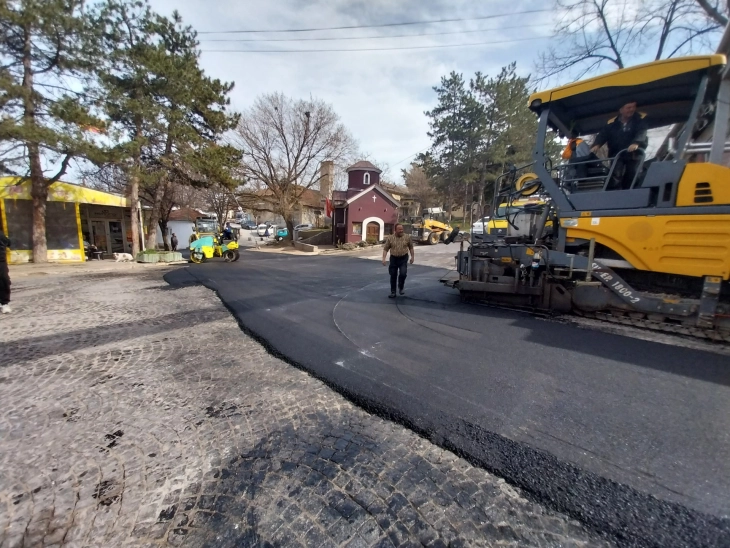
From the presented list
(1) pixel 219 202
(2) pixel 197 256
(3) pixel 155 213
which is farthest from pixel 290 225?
(2) pixel 197 256

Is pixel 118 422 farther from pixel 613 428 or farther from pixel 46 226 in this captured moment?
pixel 46 226

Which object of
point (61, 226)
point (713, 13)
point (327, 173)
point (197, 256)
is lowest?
point (197, 256)

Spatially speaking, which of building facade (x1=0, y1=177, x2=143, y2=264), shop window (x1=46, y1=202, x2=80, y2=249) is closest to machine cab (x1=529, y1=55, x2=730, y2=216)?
building facade (x1=0, y1=177, x2=143, y2=264)

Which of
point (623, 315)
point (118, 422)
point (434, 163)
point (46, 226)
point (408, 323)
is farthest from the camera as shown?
point (434, 163)

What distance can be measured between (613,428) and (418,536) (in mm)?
1859

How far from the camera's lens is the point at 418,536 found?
5.52ft

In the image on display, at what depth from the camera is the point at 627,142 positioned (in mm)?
4754

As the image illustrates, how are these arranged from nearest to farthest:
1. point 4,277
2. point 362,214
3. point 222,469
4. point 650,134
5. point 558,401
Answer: point 222,469 < point 558,401 < point 650,134 < point 4,277 < point 362,214

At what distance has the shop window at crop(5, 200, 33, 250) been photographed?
13.7 metres

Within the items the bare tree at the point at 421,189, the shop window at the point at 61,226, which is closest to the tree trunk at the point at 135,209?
the shop window at the point at 61,226

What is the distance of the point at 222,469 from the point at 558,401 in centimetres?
285

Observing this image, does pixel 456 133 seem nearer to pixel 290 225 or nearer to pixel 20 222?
pixel 290 225

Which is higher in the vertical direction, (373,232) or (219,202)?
(219,202)

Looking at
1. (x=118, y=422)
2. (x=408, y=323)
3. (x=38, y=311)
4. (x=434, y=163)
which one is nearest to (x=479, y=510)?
(x=118, y=422)
